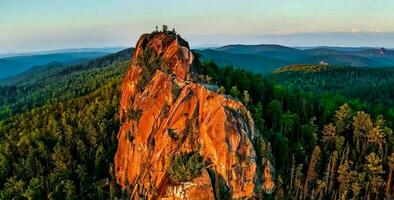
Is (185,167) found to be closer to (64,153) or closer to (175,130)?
(175,130)

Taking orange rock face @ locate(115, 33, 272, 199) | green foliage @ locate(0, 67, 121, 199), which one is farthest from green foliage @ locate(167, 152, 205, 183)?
green foliage @ locate(0, 67, 121, 199)

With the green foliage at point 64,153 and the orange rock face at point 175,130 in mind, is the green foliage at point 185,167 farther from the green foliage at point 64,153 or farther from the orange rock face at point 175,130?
the green foliage at point 64,153

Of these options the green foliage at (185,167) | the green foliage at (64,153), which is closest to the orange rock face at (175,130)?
the green foliage at (185,167)

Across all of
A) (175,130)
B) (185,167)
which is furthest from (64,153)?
(185,167)

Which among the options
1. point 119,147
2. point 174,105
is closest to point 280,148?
point 174,105

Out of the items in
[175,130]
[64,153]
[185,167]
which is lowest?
[64,153]

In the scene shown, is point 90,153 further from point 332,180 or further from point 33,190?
point 332,180
